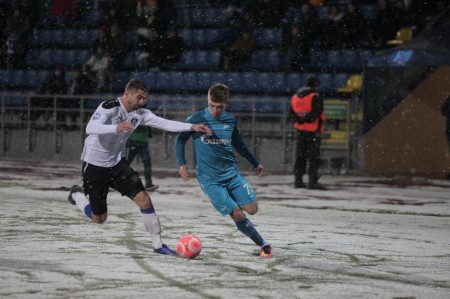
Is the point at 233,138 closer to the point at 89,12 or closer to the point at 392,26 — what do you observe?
the point at 392,26

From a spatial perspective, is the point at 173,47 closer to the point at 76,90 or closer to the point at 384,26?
the point at 76,90

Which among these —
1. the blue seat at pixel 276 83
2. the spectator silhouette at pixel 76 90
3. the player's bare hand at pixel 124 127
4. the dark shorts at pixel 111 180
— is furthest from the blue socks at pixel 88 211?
the spectator silhouette at pixel 76 90

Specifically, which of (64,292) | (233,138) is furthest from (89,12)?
(64,292)

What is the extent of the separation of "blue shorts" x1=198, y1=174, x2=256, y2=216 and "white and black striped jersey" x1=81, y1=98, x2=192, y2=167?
669mm

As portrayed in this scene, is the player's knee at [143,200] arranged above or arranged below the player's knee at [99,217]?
above

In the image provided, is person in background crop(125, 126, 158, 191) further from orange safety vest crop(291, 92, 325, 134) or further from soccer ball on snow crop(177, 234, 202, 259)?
soccer ball on snow crop(177, 234, 202, 259)

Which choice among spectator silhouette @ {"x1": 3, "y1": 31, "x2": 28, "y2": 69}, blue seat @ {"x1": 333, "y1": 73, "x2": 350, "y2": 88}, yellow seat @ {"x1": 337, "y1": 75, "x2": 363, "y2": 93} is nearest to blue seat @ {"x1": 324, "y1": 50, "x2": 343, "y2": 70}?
blue seat @ {"x1": 333, "y1": 73, "x2": 350, "y2": 88}

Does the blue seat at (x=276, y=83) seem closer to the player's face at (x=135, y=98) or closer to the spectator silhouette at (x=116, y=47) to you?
the spectator silhouette at (x=116, y=47)

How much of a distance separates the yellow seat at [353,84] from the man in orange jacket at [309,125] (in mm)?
4859

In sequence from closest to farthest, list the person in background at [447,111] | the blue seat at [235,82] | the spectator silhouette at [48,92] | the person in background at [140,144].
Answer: the person in background at [140,144] → the person in background at [447,111] → the blue seat at [235,82] → the spectator silhouette at [48,92]

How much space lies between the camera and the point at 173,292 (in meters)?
7.44

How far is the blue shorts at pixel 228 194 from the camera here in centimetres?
967

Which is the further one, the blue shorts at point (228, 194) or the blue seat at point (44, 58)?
the blue seat at point (44, 58)

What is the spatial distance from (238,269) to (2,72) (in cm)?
2320
